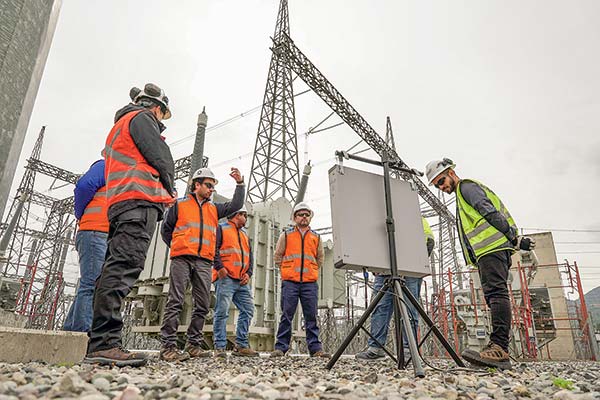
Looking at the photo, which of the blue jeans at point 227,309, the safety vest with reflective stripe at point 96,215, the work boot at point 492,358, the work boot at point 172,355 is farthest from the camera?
the blue jeans at point 227,309

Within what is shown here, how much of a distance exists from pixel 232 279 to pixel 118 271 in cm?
226

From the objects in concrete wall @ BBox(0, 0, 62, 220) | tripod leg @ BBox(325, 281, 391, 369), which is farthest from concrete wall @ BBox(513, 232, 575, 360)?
concrete wall @ BBox(0, 0, 62, 220)

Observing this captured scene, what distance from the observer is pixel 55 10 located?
8.84 feet

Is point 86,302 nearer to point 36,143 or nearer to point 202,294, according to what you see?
point 202,294

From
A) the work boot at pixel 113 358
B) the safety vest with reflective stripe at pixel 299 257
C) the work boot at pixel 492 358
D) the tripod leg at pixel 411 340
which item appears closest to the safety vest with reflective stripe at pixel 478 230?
the work boot at pixel 492 358

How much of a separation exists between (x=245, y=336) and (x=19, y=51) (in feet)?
11.7

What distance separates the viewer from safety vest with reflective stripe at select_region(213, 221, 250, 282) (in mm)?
4551

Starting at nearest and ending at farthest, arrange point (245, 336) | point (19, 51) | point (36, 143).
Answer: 1. point (19, 51)
2. point (245, 336)
3. point (36, 143)

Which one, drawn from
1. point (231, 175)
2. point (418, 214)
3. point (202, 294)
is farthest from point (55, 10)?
point (418, 214)

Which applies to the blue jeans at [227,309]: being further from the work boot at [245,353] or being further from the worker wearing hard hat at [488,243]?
the worker wearing hard hat at [488,243]

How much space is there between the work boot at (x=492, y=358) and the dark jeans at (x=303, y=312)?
168 centimetres

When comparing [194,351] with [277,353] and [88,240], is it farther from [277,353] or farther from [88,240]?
[88,240]

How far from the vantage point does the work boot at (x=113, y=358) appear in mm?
2195

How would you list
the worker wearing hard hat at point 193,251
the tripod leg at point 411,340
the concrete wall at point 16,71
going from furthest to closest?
the worker wearing hard hat at point 193,251 < the concrete wall at point 16,71 < the tripod leg at point 411,340
